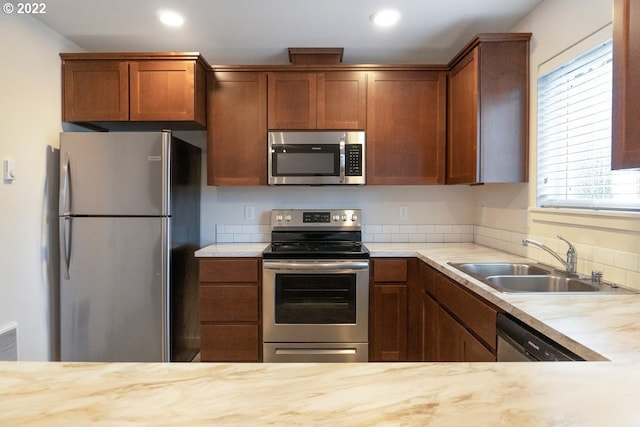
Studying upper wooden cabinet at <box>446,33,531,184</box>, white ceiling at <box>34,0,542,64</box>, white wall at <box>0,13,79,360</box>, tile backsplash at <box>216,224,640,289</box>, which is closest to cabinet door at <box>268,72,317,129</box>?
white ceiling at <box>34,0,542,64</box>

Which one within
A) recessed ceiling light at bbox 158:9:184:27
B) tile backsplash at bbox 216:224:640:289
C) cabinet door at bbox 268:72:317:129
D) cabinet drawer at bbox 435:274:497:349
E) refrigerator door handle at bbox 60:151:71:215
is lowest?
cabinet drawer at bbox 435:274:497:349

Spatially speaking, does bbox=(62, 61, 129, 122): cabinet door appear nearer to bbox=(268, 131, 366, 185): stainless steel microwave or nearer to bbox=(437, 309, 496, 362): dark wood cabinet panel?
bbox=(268, 131, 366, 185): stainless steel microwave

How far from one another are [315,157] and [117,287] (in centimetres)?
161

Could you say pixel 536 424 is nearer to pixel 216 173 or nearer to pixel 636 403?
pixel 636 403

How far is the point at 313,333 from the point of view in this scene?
2.47 m

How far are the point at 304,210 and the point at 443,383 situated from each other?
235 cm

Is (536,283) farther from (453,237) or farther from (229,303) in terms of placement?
(229,303)

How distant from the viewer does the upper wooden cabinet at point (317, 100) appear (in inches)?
106

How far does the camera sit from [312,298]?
248 centimetres

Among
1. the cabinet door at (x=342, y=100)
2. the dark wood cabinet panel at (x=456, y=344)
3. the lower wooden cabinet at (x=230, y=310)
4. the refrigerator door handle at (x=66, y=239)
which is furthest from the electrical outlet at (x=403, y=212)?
the refrigerator door handle at (x=66, y=239)

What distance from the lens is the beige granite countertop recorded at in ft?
1.80

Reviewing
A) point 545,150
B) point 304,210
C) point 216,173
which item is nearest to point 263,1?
point 216,173

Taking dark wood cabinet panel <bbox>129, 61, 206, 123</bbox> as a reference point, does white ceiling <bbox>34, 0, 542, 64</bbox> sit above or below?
above

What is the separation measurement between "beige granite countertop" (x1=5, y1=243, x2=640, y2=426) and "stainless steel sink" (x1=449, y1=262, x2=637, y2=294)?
0.82m
